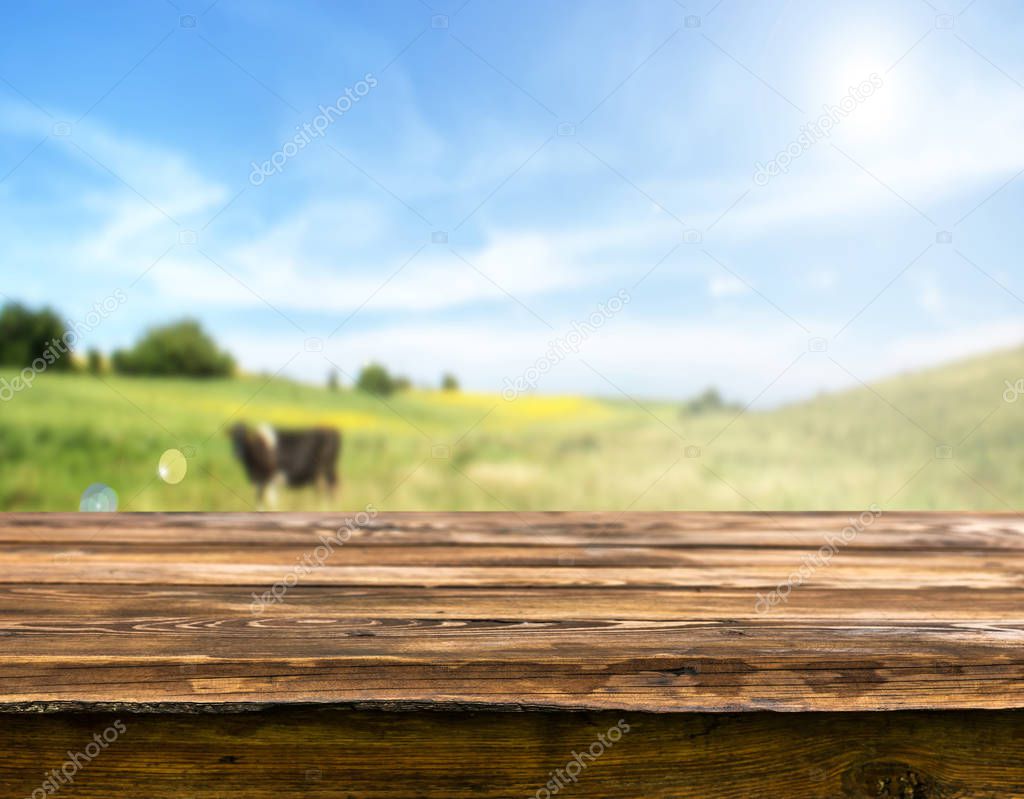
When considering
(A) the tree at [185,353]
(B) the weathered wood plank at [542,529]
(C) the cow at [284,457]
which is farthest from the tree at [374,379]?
(B) the weathered wood plank at [542,529]

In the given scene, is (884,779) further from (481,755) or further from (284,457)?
(284,457)

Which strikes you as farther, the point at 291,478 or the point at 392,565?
the point at 291,478

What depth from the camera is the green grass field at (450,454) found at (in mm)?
8172

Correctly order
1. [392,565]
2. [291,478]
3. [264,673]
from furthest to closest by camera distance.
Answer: [291,478]
[392,565]
[264,673]

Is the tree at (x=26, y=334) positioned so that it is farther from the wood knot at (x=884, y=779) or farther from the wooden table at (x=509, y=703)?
the wood knot at (x=884, y=779)

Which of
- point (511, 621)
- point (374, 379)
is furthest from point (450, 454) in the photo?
point (511, 621)

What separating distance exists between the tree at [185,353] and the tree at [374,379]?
7.83ft

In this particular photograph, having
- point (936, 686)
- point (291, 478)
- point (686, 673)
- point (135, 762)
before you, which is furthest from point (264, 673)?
point (291, 478)

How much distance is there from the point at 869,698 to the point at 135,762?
821mm

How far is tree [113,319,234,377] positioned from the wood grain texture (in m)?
9.06

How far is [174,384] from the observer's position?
9.22 meters

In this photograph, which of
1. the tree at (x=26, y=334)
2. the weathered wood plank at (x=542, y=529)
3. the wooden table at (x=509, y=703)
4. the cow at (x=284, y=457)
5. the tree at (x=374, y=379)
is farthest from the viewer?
the tree at (x=26, y=334)

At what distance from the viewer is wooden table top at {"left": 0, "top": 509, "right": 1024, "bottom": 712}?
2.54ft

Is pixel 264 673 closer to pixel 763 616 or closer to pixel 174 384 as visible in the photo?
pixel 763 616
